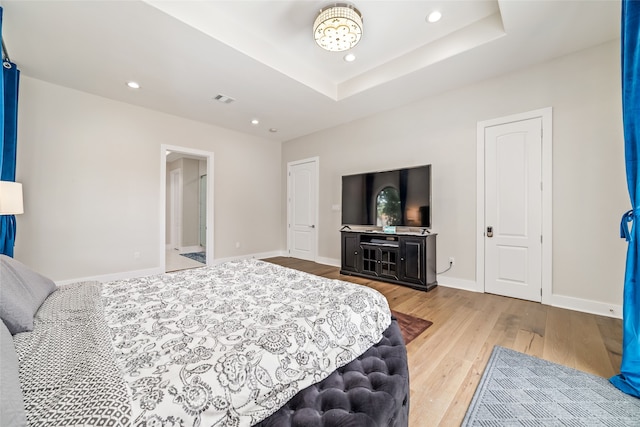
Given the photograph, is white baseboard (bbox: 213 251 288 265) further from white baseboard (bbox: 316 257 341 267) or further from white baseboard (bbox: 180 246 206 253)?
white baseboard (bbox: 180 246 206 253)

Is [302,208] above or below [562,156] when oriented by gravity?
below

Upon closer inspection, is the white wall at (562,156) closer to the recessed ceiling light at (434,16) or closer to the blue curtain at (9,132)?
the recessed ceiling light at (434,16)

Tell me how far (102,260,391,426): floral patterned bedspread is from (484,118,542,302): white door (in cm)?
256

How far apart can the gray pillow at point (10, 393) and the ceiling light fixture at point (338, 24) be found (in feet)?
9.68

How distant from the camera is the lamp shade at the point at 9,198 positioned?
2146 millimetres

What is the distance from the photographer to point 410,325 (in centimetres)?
244

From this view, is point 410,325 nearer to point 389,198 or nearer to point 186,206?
point 389,198

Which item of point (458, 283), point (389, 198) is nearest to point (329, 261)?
point (389, 198)

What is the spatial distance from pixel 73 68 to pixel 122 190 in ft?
5.54

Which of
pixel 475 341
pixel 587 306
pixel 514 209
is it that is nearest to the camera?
pixel 475 341

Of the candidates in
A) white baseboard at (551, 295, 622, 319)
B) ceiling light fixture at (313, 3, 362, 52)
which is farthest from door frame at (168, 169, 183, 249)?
white baseboard at (551, 295, 622, 319)

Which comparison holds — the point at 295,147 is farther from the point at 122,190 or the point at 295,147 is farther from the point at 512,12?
the point at 512,12

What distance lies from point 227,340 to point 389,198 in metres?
3.37

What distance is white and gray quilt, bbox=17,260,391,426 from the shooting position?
0.79 metres
